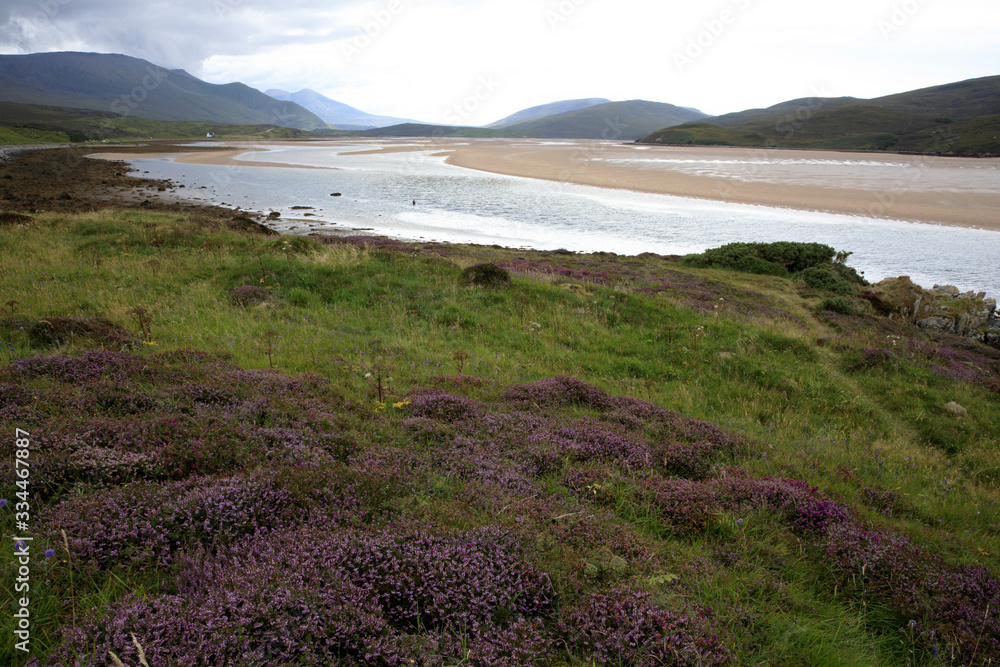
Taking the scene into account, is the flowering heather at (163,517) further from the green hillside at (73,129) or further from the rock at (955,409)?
the green hillside at (73,129)

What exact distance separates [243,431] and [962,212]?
170 ft

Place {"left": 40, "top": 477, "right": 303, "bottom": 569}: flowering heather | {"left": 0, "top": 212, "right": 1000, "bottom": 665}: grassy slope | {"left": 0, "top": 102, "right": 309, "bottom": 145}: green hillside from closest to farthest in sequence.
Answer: {"left": 40, "top": 477, "right": 303, "bottom": 569}: flowering heather → {"left": 0, "top": 212, "right": 1000, "bottom": 665}: grassy slope → {"left": 0, "top": 102, "right": 309, "bottom": 145}: green hillside

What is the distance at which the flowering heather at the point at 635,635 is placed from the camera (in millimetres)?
2736

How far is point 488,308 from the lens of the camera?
43.7 feet

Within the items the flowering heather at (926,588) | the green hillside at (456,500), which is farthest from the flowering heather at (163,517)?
the flowering heather at (926,588)

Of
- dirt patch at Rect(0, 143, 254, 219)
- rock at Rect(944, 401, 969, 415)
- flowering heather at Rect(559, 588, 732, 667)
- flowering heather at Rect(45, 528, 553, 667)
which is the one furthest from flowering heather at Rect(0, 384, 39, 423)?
dirt patch at Rect(0, 143, 254, 219)

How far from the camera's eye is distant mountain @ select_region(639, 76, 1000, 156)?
10531 centimetres

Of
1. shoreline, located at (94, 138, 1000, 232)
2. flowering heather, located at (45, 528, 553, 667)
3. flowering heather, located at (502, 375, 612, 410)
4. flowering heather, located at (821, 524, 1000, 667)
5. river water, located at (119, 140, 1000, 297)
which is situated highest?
shoreline, located at (94, 138, 1000, 232)

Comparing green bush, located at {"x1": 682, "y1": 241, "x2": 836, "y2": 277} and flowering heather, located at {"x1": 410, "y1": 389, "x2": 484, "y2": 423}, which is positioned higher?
green bush, located at {"x1": 682, "y1": 241, "x2": 836, "y2": 277}

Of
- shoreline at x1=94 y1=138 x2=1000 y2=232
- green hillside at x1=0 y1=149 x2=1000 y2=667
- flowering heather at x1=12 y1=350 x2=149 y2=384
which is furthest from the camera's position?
shoreline at x1=94 y1=138 x2=1000 y2=232

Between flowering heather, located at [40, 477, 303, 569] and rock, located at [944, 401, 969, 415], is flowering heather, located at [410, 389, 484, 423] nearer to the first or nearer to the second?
flowering heather, located at [40, 477, 303, 569]

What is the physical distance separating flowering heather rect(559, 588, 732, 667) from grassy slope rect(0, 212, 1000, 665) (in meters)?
0.04

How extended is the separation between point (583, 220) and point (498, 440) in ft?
124

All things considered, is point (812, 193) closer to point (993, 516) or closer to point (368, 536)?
point (993, 516)
